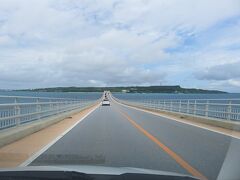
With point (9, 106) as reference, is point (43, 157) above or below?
below

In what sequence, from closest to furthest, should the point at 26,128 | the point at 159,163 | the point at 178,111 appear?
the point at 159,163, the point at 26,128, the point at 178,111

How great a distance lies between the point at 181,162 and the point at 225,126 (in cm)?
1248

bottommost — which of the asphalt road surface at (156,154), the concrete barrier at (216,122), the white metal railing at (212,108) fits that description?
the asphalt road surface at (156,154)

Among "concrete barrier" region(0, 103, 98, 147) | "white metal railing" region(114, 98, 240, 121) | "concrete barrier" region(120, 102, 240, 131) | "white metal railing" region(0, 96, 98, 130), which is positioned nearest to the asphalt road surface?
"concrete barrier" region(0, 103, 98, 147)

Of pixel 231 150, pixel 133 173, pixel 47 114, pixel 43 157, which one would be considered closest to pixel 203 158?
pixel 231 150

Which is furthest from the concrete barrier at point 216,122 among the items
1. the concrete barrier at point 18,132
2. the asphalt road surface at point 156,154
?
the concrete barrier at point 18,132

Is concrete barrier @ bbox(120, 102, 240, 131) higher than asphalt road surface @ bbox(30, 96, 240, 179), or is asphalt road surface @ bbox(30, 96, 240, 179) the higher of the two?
concrete barrier @ bbox(120, 102, 240, 131)

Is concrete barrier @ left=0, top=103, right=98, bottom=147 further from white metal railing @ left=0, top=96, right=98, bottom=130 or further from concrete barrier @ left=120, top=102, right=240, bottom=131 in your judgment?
concrete barrier @ left=120, top=102, right=240, bottom=131

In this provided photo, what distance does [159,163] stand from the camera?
1093 centimetres

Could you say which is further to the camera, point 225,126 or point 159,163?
point 225,126

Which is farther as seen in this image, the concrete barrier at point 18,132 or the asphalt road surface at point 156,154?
the concrete barrier at point 18,132

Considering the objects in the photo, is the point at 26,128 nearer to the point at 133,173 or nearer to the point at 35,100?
the point at 35,100

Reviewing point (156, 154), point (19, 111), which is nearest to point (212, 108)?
point (19, 111)

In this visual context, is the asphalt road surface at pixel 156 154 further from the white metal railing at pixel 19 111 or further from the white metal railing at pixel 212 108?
the white metal railing at pixel 212 108
